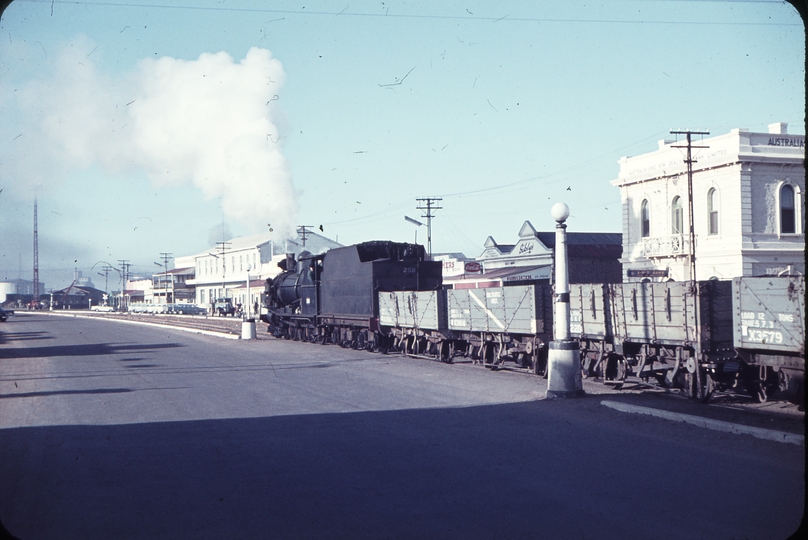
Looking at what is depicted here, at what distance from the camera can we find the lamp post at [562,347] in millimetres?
12062

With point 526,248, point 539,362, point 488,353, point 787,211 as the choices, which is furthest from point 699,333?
point 526,248

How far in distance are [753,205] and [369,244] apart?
19.2 metres

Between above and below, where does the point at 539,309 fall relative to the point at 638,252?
below

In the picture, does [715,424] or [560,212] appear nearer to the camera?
[715,424]

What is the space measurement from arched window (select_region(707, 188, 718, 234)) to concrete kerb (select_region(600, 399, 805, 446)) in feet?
86.1

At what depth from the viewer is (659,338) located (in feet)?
41.0

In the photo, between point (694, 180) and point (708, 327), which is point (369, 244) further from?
point (694, 180)

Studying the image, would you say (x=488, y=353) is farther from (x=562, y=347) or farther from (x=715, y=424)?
(x=715, y=424)

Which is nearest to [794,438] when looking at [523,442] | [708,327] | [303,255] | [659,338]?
[523,442]

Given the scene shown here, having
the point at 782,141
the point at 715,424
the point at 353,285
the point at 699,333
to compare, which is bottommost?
the point at 715,424

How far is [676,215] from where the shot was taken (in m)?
36.7

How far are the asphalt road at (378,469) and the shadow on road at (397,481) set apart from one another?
0.02 m

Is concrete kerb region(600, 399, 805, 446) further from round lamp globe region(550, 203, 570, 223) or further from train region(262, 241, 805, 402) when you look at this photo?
round lamp globe region(550, 203, 570, 223)

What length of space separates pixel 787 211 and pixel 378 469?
32.5 m
